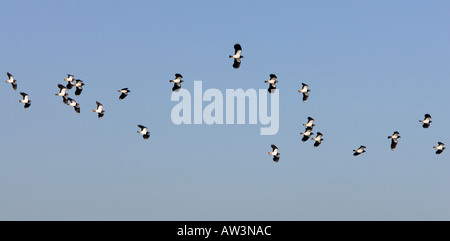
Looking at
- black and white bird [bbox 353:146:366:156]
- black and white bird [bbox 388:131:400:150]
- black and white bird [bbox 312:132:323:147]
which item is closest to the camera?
black and white bird [bbox 388:131:400:150]

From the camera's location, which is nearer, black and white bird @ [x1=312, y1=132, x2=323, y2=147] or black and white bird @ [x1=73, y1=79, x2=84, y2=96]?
black and white bird @ [x1=73, y1=79, x2=84, y2=96]

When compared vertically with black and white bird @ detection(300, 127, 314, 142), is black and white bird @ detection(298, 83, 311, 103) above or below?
above

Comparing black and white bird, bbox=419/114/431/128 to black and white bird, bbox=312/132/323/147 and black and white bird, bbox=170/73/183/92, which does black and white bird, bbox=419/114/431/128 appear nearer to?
black and white bird, bbox=312/132/323/147

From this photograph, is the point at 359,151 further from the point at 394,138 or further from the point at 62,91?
the point at 62,91

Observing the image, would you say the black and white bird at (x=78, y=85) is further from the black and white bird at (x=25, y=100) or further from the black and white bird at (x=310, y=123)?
the black and white bird at (x=310, y=123)

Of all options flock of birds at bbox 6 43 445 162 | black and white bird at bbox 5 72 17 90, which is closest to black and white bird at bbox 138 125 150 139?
flock of birds at bbox 6 43 445 162

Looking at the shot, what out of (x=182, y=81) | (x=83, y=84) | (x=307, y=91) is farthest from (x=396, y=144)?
(x=83, y=84)

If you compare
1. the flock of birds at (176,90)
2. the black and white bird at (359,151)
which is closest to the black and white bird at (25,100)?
the flock of birds at (176,90)
